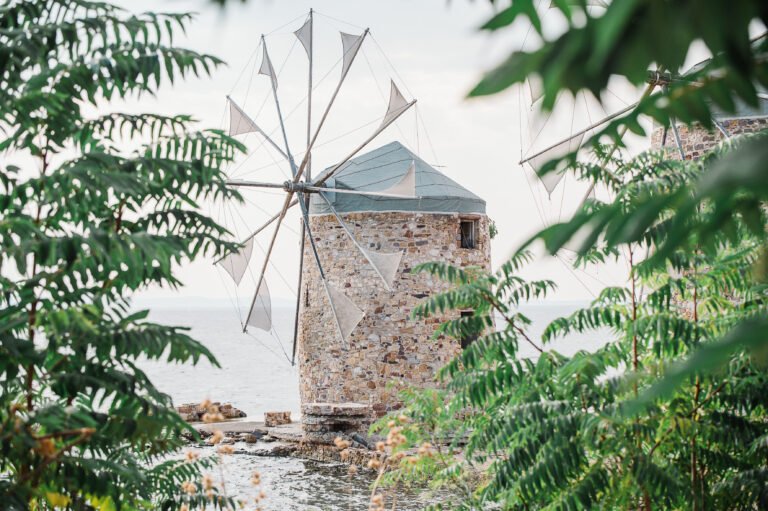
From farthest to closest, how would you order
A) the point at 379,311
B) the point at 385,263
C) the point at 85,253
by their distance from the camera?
1. the point at 379,311
2. the point at 385,263
3. the point at 85,253

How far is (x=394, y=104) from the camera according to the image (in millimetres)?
13289

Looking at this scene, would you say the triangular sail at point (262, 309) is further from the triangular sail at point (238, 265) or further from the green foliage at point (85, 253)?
the green foliage at point (85, 253)

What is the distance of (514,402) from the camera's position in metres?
3.58

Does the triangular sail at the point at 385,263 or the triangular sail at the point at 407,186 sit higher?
the triangular sail at the point at 407,186

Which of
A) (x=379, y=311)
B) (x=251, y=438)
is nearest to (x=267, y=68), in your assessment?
(x=379, y=311)

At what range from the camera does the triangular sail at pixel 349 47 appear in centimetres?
1339

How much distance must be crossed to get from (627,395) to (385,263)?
9227 mm

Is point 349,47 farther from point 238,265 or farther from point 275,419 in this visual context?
point 275,419

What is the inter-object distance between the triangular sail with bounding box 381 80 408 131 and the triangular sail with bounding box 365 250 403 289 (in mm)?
2249

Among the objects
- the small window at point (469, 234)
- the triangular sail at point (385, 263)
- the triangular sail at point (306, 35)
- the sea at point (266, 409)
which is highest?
the triangular sail at point (306, 35)

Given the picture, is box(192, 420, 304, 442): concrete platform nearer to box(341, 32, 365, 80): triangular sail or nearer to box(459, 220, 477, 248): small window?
box(459, 220, 477, 248): small window

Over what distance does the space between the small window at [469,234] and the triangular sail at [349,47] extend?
332 centimetres

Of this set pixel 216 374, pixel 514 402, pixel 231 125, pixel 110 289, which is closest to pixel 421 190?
pixel 231 125

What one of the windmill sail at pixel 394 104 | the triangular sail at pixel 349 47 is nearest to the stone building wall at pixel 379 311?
the windmill sail at pixel 394 104
